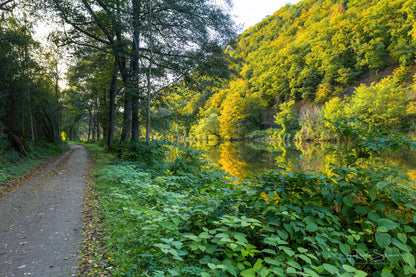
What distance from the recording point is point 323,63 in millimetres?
51250

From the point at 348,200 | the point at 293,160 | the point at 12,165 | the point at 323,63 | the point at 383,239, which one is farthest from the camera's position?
the point at 323,63

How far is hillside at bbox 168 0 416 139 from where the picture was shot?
4122cm

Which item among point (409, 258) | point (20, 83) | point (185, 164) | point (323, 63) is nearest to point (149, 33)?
point (185, 164)

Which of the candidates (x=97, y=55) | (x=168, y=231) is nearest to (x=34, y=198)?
(x=168, y=231)

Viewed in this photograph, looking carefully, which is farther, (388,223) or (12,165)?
(12,165)

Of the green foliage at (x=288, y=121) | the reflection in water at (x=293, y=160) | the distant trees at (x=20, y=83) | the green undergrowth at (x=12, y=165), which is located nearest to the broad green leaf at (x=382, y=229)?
the reflection in water at (x=293, y=160)

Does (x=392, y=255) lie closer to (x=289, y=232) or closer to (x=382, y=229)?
(x=382, y=229)

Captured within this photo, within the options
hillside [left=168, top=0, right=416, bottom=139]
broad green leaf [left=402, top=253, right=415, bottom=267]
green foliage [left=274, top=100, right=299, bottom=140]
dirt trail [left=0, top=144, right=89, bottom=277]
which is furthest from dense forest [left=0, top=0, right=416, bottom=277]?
hillside [left=168, top=0, right=416, bottom=139]

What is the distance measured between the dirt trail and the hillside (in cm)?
2734

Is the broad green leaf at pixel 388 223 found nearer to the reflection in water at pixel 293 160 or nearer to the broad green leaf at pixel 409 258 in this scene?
the broad green leaf at pixel 409 258

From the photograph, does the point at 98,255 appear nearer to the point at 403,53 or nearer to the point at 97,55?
the point at 97,55

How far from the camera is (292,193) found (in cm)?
273

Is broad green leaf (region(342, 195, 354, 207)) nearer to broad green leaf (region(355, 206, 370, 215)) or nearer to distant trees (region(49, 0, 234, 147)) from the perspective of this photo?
broad green leaf (region(355, 206, 370, 215))

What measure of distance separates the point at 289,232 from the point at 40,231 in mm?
4337
